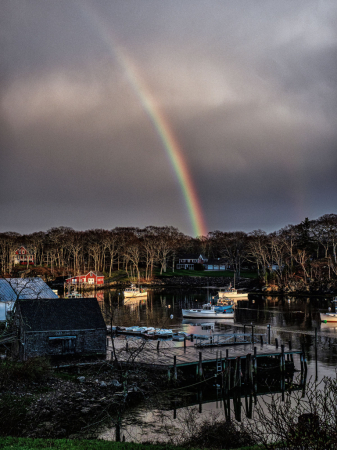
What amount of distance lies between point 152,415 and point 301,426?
17.6 m

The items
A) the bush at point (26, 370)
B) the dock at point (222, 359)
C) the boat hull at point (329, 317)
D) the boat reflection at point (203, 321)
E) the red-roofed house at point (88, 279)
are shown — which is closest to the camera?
the bush at point (26, 370)

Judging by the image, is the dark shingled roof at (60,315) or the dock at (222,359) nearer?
the dock at (222,359)

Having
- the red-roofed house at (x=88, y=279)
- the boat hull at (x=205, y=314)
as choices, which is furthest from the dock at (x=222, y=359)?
the red-roofed house at (x=88, y=279)

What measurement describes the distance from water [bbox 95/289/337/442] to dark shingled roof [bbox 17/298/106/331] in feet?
7.52

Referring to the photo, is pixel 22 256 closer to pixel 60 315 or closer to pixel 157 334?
pixel 157 334

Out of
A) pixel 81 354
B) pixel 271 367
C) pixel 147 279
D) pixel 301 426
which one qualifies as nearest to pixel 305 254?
pixel 147 279

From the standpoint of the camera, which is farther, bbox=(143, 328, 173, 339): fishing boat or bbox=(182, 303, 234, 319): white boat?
bbox=(182, 303, 234, 319): white boat

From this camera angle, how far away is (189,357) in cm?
3453

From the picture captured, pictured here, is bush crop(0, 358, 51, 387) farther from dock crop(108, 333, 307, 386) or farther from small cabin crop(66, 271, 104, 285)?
small cabin crop(66, 271, 104, 285)

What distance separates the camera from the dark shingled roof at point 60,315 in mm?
36094

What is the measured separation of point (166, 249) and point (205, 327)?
9305 centimetres

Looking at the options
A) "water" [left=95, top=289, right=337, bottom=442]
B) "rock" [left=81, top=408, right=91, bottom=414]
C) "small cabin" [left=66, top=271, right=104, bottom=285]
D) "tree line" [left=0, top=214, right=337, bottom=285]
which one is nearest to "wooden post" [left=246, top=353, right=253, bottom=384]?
"water" [left=95, top=289, right=337, bottom=442]

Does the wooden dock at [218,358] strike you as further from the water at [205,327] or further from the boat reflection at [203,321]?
the boat reflection at [203,321]

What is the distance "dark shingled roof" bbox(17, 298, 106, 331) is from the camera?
36.1 m
